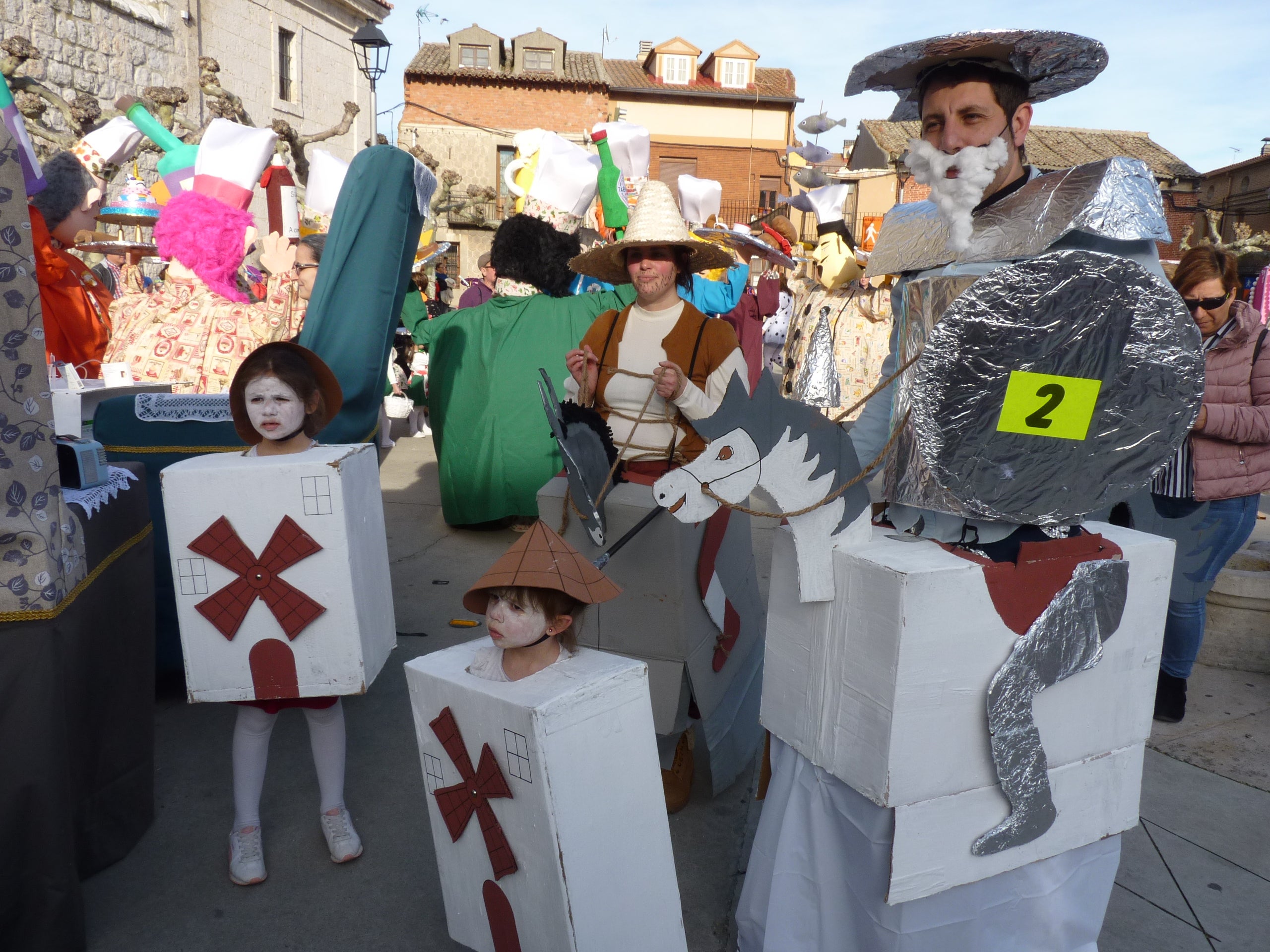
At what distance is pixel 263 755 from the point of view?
85.8 inches

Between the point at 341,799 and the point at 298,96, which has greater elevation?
the point at 298,96

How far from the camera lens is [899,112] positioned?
75.3 inches

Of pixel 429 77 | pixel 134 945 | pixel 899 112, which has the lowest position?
pixel 134 945

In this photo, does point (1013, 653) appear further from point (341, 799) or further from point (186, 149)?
point (186, 149)

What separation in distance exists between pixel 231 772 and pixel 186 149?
298 cm

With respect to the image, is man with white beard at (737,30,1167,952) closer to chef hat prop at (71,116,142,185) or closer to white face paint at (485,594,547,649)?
white face paint at (485,594,547,649)

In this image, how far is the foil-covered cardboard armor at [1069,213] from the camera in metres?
1.44

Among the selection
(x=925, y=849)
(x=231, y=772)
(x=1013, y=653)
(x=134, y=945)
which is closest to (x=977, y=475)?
(x=1013, y=653)

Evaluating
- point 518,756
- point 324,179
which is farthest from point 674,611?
point 324,179

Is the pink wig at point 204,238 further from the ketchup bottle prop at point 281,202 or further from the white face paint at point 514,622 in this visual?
the white face paint at point 514,622

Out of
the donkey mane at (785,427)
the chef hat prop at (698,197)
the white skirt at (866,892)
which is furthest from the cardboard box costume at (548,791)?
the chef hat prop at (698,197)

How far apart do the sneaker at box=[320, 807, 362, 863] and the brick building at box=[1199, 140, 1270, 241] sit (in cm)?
2337

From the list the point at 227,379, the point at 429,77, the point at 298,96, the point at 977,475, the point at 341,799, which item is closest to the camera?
the point at 977,475

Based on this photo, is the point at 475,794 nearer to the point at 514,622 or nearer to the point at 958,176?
the point at 514,622
